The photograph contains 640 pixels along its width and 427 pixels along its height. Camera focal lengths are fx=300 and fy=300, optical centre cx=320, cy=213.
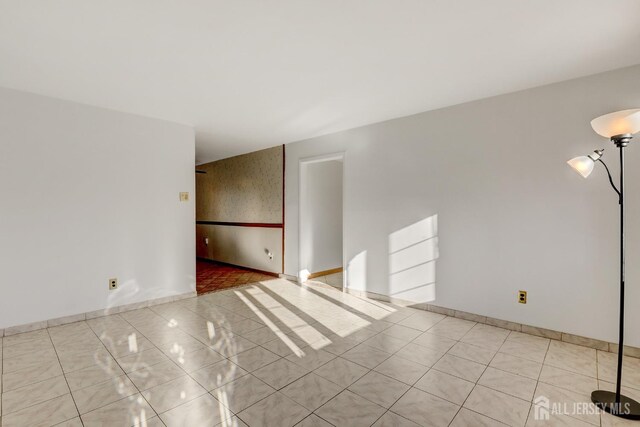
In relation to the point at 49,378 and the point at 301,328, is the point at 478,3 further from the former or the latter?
the point at 49,378

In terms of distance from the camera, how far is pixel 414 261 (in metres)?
3.71

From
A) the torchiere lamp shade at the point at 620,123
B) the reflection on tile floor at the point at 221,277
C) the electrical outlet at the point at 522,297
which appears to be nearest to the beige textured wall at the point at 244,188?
the reflection on tile floor at the point at 221,277

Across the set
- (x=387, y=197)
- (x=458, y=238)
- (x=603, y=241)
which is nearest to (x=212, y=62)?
(x=387, y=197)

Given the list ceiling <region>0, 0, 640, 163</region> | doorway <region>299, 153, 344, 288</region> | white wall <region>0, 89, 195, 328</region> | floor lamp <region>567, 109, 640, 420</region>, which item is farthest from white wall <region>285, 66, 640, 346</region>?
white wall <region>0, 89, 195, 328</region>

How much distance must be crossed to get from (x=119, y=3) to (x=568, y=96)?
3592 mm

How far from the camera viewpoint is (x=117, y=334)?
9.75ft

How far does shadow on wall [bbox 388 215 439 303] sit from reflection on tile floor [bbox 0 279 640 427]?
0.36m

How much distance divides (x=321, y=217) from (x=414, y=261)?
220 centimetres

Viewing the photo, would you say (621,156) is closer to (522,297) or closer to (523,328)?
(522,297)

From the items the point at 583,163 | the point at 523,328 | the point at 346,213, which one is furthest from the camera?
the point at 346,213

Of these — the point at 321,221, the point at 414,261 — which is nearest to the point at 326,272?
the point at 321,221

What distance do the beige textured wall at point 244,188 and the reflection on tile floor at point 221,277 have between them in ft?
3.41

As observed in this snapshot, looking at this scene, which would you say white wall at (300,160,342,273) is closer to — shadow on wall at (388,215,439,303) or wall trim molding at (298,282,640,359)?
wall trim molding at (298,282,640,359)

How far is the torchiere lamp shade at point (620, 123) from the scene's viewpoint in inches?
68.8
